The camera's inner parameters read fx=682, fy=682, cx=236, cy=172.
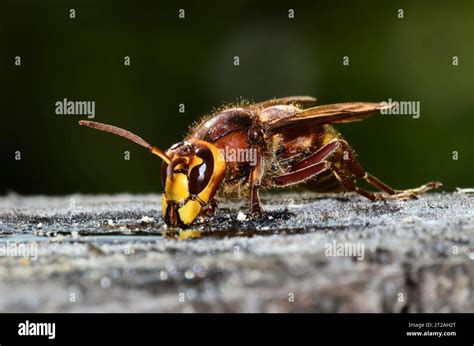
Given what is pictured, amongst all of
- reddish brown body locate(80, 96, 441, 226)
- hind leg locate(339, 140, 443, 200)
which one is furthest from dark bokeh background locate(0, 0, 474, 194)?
reddish brown body locate(80, 96, 441, 226)

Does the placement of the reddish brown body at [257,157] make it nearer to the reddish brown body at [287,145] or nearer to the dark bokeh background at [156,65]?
the reddish brown body at [287,145]

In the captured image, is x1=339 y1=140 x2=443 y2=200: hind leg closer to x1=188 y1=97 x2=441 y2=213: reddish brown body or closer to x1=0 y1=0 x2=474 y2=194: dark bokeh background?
x1=188 y1=97 x2=441 y2=213: reddish brown body

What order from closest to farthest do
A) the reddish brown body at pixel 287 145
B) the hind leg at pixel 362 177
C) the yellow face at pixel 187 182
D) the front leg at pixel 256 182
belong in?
the yellow face at pixel 187 182
the front leg at pixel 256 182
the reddish brown body at pixel 287 145
the hind leg at pixel 362 177

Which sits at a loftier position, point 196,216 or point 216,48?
point 216,48

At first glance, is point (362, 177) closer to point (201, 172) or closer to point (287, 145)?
point (287, 145)

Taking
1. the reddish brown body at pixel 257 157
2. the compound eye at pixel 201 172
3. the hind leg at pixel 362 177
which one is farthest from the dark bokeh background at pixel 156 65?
the compound eye at pixel 201 172

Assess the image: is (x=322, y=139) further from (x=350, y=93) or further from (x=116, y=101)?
(x=116, y=101)

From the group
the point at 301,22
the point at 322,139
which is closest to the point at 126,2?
the point at 301,22
